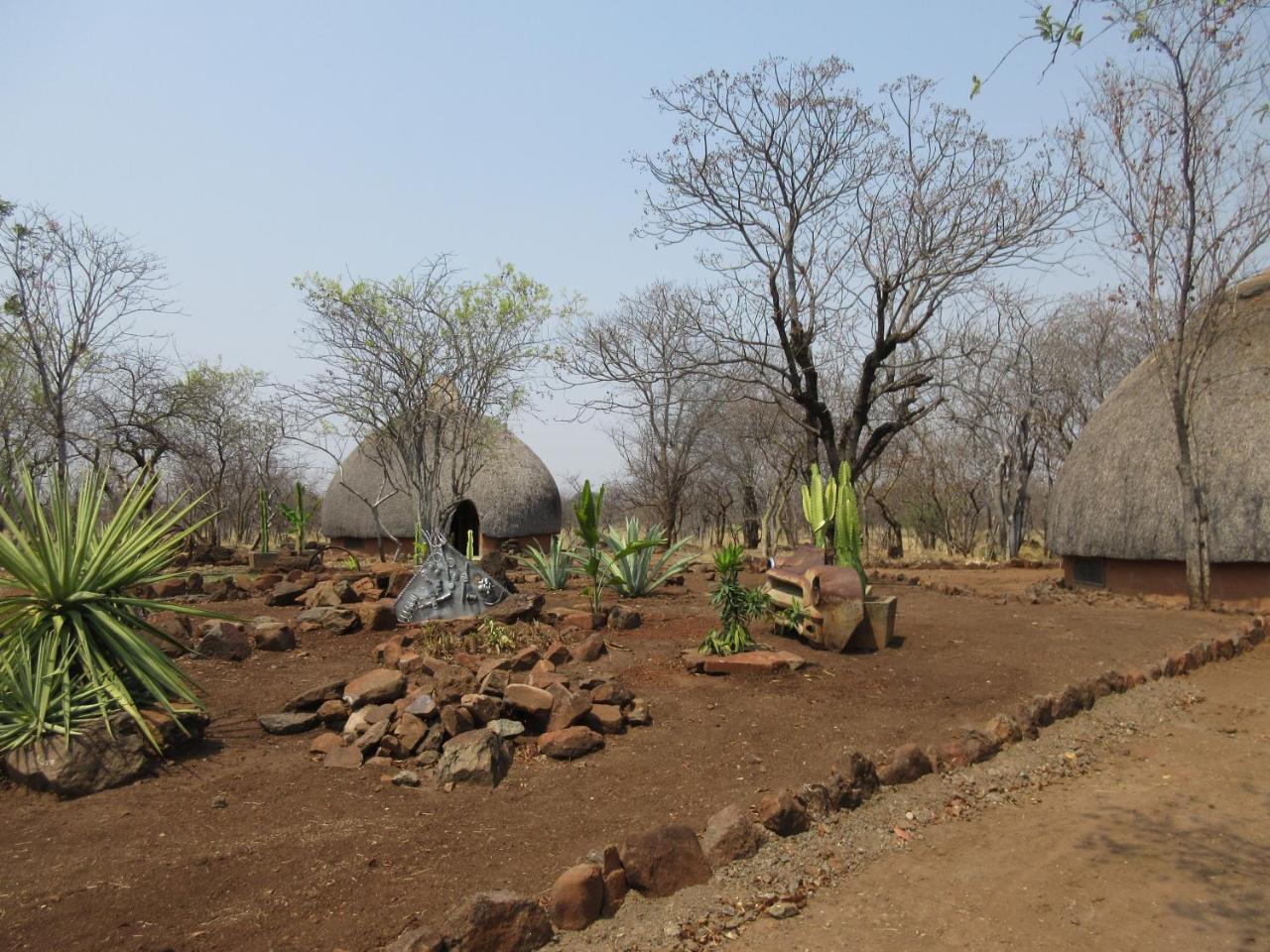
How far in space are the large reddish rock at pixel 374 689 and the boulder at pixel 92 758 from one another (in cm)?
101

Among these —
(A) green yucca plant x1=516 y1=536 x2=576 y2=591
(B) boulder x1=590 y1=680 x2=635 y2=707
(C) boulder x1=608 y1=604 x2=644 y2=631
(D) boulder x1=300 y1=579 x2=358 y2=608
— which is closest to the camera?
(B) boulder x1=590 y1=680 x2=635 y2=707

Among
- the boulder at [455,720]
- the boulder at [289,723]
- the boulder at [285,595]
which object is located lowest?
the boulder at [289,723]

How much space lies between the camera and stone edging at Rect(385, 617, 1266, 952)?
3289mm

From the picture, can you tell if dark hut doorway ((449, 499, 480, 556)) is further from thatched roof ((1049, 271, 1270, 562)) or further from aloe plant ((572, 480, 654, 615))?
thatched roof ((1049, 271, 1270, 562))

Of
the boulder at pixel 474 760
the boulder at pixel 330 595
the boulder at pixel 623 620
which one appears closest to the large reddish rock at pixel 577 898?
the boulder at pixel 474 760

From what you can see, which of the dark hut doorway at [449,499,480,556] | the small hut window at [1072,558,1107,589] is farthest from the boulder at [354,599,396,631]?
the dark hut doorway at [449,499,480,556]

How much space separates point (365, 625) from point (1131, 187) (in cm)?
941

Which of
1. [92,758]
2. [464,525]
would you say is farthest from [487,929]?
[464,525]

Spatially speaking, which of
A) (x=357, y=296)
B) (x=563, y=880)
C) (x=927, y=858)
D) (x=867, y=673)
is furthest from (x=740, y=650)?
(x=357, y=296)

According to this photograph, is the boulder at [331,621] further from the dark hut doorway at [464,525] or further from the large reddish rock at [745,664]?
the dark hut doorway at [464,525]

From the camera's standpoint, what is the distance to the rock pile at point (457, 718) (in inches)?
200

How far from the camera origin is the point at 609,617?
29.6ft

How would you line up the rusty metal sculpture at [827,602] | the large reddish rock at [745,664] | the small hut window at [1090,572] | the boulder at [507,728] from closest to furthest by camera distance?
the boulder at [507,728] → the large reddish rock at [745,664] → the rusty metal sculpture at [827,602] → the small hut window at [1090,572]

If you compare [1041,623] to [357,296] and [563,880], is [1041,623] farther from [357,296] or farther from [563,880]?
[357,296]
